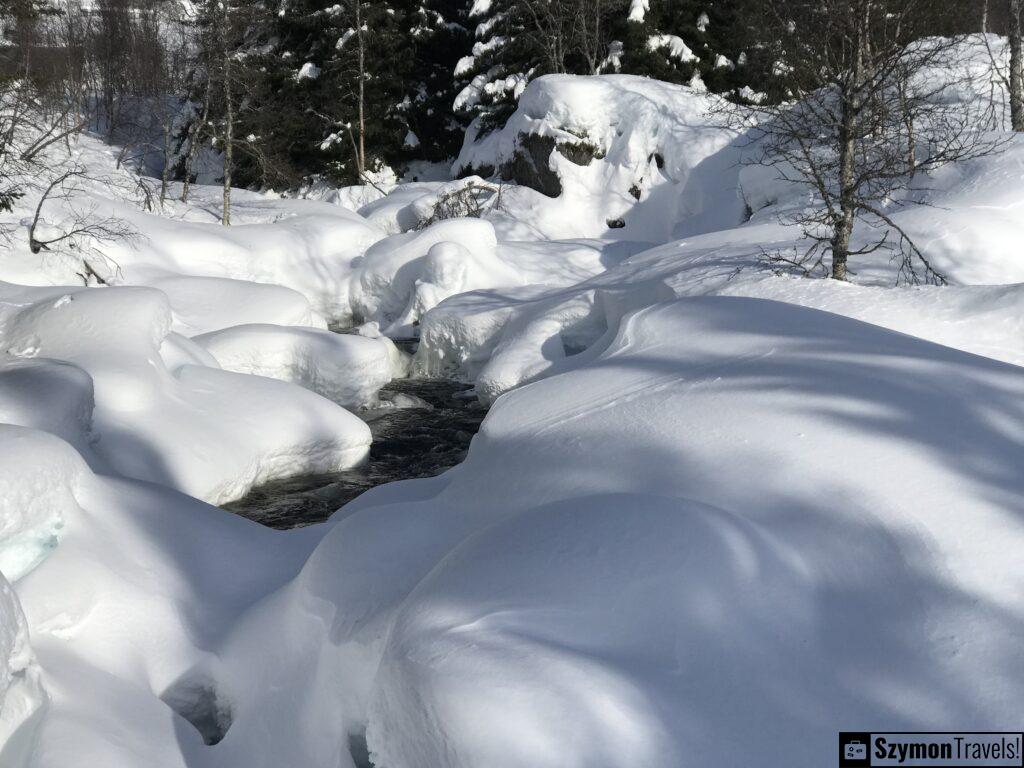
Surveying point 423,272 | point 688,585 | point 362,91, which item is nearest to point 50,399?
point 688,585

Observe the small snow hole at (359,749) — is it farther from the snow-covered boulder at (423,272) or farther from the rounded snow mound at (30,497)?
the snow-covered boulder at (423,272)

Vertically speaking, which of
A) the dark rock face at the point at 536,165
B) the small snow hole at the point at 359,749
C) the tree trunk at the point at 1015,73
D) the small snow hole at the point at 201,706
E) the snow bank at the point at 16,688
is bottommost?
the small snow hole at the point at 201,706

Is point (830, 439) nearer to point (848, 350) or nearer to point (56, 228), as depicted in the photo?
point (848, 350)

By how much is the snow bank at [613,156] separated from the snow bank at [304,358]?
9.41 metres

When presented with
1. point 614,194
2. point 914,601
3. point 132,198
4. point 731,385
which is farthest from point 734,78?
point 914,601

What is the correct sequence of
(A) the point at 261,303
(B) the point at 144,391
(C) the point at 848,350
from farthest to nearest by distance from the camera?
(A) the point at 261,303 < (B) the point at 144,391 < (C) the point at 848,350

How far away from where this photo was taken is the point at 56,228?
13297mm

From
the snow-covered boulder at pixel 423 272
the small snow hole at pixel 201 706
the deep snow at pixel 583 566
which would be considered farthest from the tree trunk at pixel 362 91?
the small snow hole at pixel 201 706

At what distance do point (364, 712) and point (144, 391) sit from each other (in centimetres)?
548

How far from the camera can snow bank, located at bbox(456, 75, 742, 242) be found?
64.3ft

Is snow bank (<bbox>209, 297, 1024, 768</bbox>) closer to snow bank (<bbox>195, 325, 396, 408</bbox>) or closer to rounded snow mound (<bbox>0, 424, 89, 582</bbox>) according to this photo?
rounded snow mound (<bbox>0, 424, 89, 582</bbox>)

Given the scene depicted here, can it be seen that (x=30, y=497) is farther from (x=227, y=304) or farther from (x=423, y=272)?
(x=423, y=272)

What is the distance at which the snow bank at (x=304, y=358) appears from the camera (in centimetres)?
1015

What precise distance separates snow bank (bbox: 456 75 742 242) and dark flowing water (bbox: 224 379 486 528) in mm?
8983
